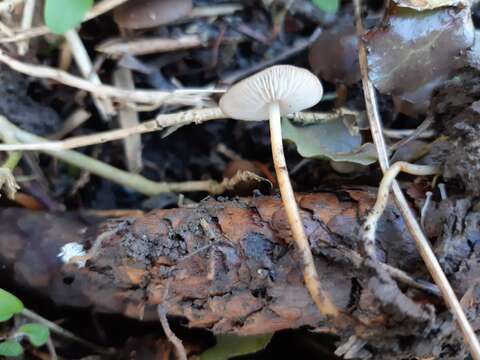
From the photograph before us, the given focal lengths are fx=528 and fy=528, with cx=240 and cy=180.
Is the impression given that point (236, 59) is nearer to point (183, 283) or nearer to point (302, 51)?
point (302, 51)

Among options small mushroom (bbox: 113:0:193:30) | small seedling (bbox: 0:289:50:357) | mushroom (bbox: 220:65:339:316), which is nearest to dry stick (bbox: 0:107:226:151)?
mushroom (bbox: 220:65:339:316)

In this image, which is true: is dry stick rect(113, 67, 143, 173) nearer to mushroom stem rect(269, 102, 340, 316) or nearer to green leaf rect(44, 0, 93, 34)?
green leaf rect(44, 0, 93, 34)

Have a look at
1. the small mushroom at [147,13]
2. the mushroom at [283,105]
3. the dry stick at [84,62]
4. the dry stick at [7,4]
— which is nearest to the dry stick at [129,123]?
the dry stick at [84,62]

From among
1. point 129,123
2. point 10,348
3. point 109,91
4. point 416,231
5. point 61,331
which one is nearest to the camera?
point 416,231

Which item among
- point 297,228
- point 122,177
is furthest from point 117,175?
point 297,228

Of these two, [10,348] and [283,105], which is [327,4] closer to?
[283,105]

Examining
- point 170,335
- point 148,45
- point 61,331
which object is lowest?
point 61,331

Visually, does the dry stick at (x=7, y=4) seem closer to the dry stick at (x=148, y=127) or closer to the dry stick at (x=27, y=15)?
the dry stick at (x=27, y=15)
